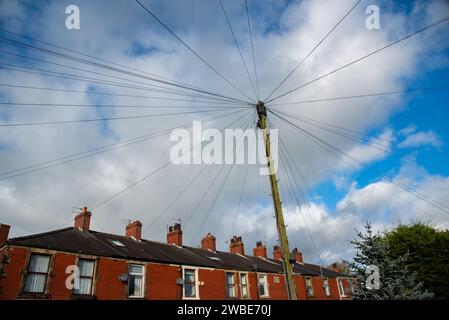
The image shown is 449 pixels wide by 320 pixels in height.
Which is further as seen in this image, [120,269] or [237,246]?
[237,246]

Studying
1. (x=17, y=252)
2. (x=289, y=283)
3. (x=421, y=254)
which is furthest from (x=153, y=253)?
(x=421, y=254)

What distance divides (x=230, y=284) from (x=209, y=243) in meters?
7.33

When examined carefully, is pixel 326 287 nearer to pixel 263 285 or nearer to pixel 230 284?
pixel 263 285

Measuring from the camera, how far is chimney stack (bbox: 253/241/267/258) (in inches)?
1542

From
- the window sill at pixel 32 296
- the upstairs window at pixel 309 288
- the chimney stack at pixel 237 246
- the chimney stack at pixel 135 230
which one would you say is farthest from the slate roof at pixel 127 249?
the upstairs window at pixel 309 288

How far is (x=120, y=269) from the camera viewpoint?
19.8 m

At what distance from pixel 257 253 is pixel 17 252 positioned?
28.8 meters

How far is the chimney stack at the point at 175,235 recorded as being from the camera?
98.5 ft

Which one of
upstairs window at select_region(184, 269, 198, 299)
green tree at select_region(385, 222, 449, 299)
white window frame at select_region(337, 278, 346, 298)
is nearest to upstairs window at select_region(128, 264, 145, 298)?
upstairs window at select_region(184, 269, 198, 299)

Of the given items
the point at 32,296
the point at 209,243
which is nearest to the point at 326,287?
the point at 209,243
